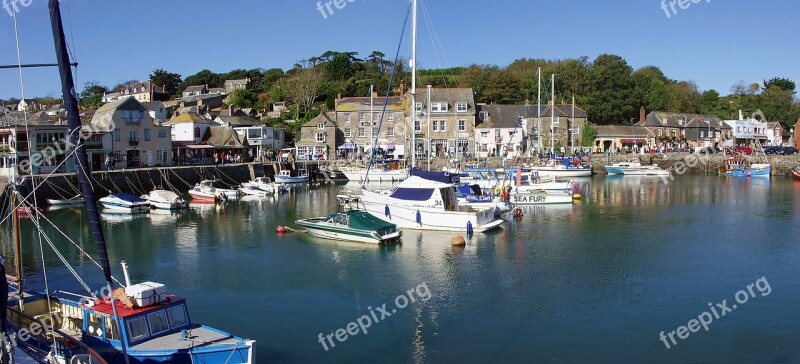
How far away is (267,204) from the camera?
52.5m

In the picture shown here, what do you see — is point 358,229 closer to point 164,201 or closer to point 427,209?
point 427,209

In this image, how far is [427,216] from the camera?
3688 cm

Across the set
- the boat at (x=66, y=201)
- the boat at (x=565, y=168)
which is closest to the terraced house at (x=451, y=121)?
the boat at (x=565, y=168)

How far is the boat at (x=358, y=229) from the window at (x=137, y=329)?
1786 centimetres

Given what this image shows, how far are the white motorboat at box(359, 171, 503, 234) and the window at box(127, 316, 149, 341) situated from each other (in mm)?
22136

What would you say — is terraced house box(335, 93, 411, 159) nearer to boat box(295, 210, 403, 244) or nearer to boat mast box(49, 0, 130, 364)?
boat box(295, 210, 403, 244)

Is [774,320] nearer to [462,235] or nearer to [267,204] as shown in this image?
[462,235]

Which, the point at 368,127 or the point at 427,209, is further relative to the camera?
the point at 368,127

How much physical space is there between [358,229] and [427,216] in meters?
A: 4.82

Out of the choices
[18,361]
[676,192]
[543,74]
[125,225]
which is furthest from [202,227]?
[543,74]

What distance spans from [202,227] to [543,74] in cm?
7353

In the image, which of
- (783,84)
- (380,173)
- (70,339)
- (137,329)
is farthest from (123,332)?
(783,84)

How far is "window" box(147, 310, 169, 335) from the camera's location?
16188mm


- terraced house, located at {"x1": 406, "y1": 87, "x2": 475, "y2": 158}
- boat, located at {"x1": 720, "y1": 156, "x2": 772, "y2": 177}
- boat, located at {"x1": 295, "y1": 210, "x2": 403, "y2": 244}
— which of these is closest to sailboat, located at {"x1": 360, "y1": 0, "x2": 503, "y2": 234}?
boat, located at {"x1": 295, "y1": 210, "x2": 403, "y2": 244}
